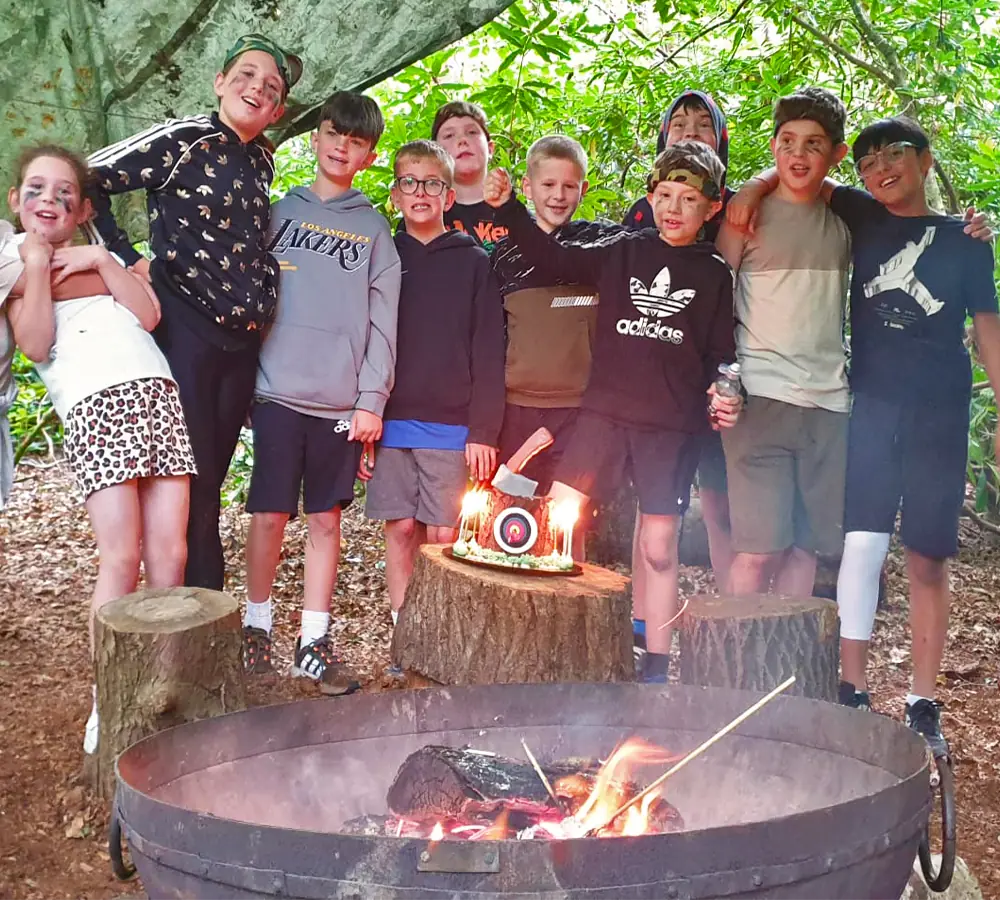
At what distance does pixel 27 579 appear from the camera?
20.3 feet

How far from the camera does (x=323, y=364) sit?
13.9ft

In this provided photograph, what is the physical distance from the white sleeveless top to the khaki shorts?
7.05ft

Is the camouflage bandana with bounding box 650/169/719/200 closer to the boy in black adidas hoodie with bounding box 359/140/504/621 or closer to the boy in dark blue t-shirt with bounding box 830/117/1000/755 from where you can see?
the boy in dark blue t-shirt with bounding box 830/117/1000/755

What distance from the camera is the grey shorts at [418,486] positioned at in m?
4.46

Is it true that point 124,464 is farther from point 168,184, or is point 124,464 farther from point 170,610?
point 168,184

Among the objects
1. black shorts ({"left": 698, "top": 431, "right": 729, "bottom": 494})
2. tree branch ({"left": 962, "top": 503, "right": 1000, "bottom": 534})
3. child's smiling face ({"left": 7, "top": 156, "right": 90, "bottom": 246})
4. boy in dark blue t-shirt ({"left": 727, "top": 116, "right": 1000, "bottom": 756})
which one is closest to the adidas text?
black shorts ({"left": 698, "top": 431, "right": 729, "bottom": 494})

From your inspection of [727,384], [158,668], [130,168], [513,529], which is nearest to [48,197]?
[130,168]

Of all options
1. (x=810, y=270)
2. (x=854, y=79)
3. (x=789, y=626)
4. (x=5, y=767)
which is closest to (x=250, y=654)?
(x=5, y=767)

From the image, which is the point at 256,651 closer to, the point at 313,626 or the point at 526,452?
the point at 313,626

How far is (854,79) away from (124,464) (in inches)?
199

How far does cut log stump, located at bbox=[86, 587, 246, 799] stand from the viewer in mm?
3324

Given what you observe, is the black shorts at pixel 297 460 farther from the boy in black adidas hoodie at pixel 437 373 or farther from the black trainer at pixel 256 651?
the black trainer at pixel 256 651

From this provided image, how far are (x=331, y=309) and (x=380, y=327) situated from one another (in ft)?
0.69

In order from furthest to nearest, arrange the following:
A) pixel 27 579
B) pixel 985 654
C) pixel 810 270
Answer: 1. pixel 27 579
2. pixel 985 654
3. pixel 810 270
